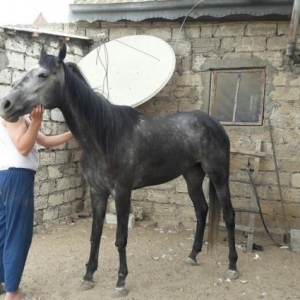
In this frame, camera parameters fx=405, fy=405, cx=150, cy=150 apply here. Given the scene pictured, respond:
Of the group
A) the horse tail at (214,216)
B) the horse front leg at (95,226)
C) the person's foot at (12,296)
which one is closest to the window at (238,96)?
the horse tail at (214,216)

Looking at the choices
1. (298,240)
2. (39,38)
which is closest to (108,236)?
(298,240)

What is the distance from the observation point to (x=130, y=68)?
5.68 meters

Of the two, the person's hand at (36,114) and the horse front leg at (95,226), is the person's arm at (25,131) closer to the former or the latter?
the person's hand at (36,114)

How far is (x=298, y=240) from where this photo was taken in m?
4.98

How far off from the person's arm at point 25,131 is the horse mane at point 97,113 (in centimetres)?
38

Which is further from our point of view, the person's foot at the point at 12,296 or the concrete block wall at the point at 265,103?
the concrete block wall at the point at 265,103

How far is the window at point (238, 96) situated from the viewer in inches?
217

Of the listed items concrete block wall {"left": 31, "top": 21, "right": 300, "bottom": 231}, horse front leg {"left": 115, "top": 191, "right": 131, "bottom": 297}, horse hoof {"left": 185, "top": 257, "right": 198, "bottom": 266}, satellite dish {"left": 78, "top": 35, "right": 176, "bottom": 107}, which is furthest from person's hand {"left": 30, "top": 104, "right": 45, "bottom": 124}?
concrete block wall {"left": 31, "top": 21, "right": 300, "bottom": 231}

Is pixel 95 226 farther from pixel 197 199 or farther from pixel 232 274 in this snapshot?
pixel 232 274

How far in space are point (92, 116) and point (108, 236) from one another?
102 inches

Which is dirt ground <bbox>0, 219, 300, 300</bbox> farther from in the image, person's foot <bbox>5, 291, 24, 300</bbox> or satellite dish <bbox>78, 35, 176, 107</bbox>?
satellite dish <bbox>78, 35, 176, 107</bbox>

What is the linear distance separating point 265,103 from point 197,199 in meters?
1.75

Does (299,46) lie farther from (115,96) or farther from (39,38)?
(39,38)

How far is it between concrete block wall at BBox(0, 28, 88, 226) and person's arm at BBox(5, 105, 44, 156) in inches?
85.7
